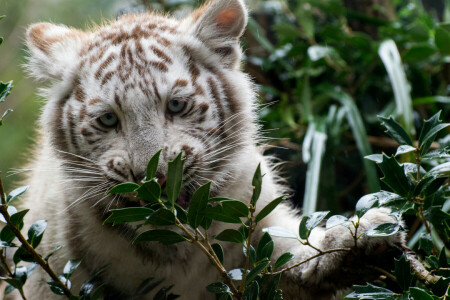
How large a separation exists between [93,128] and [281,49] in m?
2.04

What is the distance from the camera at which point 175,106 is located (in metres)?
1.61

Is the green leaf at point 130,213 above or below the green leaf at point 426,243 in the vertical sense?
→ above

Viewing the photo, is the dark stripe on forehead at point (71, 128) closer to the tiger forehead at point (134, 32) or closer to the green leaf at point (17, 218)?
the tiger forehead at point (134, 32)

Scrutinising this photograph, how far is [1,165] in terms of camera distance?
10.3 ft

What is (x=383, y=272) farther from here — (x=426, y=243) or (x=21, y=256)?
(x=21, y=256)

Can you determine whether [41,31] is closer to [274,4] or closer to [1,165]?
[1,165]

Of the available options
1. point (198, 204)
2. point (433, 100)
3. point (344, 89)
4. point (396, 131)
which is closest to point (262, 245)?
point (198, 204)

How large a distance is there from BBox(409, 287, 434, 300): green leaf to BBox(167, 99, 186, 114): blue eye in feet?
2.86

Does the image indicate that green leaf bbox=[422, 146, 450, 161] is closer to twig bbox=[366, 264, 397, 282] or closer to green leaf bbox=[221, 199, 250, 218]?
twig bbox=[366, 264, 397, 282]

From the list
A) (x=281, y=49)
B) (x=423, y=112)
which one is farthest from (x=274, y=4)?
(x=423, y=112)

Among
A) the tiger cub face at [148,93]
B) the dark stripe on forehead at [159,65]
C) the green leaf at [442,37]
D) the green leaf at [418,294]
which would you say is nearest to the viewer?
the green leaf at [418,294]

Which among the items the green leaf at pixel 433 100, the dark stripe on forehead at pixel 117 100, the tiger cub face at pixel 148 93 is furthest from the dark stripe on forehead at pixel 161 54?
the green leaf at pixel 433 100

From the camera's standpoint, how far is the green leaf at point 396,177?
112cm

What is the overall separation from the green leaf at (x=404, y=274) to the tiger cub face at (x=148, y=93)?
63 centimetres
